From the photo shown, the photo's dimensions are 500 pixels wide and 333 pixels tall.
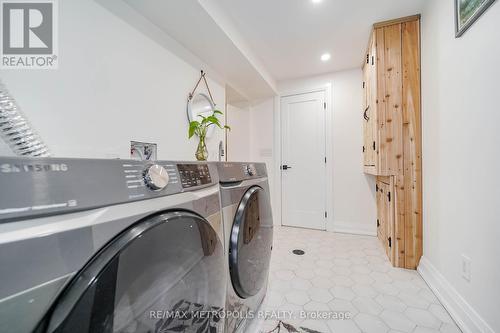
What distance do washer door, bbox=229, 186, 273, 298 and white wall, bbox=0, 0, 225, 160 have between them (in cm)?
92

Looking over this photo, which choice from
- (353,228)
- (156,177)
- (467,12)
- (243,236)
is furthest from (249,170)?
(353,228)

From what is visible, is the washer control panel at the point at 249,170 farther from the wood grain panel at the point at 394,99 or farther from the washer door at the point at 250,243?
the wood grain panel at the point at 394,99

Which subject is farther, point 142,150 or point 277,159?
point 277,159

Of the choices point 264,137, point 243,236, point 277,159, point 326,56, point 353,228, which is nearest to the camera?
point 243,236

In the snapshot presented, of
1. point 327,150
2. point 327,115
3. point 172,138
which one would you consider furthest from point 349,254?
point 172,138

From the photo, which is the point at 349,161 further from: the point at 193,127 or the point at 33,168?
the point at 33,168

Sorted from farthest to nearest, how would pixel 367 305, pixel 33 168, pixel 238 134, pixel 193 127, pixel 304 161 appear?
pixel 238 134, pixel 304 161, pixel 193 127, pixel 367 305, pixel 33 168

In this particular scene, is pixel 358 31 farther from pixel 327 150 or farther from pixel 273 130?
pixel 273 130

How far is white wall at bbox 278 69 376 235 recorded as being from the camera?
9.30 feet

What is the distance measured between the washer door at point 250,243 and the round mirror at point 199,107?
3.78 ft

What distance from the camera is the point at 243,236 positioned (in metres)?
0.89

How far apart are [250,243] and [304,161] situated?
7.91ft

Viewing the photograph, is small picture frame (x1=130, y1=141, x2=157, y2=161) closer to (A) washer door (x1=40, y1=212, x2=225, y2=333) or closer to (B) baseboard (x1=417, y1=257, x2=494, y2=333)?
(A) washer door (x1=40, y1=212, x2=225, y2=333)

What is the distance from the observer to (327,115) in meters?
3.05
